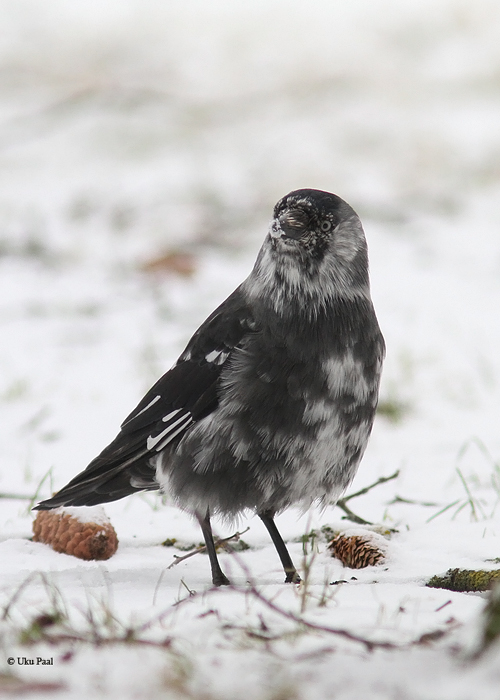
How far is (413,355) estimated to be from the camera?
19.0 feet

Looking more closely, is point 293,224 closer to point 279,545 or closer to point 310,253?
point 310,253

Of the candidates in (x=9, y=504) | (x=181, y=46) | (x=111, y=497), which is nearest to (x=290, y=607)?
(x=111, y=497)

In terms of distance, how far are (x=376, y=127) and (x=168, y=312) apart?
5.36 meters

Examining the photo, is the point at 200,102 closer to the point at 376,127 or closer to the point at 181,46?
the point at 181,46

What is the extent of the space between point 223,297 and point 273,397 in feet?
14.2

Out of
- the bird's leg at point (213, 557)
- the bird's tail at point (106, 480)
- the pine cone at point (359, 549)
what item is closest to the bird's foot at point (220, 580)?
the bird's leg at point (213, 557)

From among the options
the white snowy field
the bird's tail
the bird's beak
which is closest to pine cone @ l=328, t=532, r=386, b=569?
the white snowy field

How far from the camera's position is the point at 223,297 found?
22.6ft

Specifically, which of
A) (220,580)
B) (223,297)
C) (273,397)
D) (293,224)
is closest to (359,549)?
(220,580)

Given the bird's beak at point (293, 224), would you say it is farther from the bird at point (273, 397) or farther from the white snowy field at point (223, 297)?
the white snowy field at point (223, 297)

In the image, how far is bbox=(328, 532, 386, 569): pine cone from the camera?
8.69ft

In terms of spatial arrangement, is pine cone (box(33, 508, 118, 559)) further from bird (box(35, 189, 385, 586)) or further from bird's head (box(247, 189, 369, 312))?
bird's head (box(247, 189, 369, 312))

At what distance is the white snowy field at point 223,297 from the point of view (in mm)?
1572

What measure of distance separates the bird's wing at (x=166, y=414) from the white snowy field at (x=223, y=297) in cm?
22
